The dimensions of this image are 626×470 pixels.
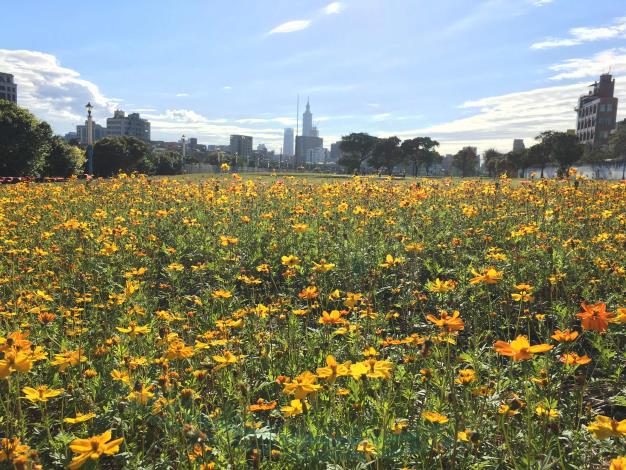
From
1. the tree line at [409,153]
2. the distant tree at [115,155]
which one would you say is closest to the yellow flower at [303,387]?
the distant tree at [115,155]

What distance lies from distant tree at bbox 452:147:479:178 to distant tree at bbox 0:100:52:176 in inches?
2463

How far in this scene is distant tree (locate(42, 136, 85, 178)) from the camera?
3044 cm

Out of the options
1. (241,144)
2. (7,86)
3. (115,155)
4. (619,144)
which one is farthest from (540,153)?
(241,144)

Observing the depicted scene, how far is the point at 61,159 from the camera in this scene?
3095cm

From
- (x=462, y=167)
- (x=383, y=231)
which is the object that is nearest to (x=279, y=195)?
(x=383, y=231)

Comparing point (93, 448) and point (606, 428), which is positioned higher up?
Answer: point (606, 428)

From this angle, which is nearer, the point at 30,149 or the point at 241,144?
the point at 30,149

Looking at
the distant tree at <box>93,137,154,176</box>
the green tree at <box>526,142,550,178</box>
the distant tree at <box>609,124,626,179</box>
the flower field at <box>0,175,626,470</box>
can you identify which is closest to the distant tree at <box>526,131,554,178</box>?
the green tree at <box>526,142,550,178</box>

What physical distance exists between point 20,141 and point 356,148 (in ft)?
173

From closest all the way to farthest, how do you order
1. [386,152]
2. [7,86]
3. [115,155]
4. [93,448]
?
[93,448] < [115,155] < [386,152] < [7,86]

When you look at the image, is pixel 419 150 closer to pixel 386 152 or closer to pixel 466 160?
pixel 386 152

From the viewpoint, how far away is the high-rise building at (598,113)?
3743 inches

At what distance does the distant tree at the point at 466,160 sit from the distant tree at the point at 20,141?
62.6 metres

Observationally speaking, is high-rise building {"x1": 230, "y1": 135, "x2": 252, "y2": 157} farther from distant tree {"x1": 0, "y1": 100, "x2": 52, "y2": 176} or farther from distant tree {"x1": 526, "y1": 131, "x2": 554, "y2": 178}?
distant tree {"x1": 0, "y1": 100, "x2": 52, "y2": 176}
